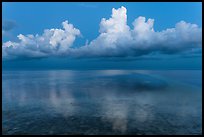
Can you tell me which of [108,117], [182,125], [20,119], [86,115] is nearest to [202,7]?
[182,125]

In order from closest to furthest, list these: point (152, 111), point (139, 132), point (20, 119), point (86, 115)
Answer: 1. point (139, 132)
2. point (20, 119)
3. point (86, 115)
4. point (152, 111)

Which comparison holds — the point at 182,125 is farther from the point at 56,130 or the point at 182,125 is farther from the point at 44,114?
the point at 44,114

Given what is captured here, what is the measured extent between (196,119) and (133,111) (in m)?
2.26

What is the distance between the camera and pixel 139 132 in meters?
5.62

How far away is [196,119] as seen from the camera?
7035mm

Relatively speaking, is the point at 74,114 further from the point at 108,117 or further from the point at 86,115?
the point at 108,117

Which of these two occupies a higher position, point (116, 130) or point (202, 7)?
point (202, 7)

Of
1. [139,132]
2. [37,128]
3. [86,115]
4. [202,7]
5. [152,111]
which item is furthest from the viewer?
[152,111]

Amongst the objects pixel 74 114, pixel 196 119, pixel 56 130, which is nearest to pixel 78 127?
pixel 56 130

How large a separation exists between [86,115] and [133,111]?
1899 millimetres

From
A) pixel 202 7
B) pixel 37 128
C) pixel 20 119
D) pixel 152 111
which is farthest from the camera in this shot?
pixel 152 111

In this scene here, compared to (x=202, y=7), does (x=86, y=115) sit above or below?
below

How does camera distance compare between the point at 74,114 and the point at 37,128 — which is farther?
the point at 74,114

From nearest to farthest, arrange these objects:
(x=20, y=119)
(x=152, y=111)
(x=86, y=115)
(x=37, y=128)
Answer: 1. (x=37, y=128)
2. (x=20, y=119)
3. (x=86, y=115)
4. (x=152, y=111)
